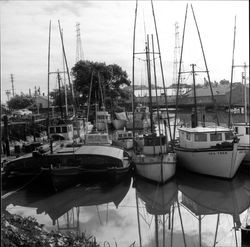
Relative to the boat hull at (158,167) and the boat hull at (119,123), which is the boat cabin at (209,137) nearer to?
the boat hull at (158,167)

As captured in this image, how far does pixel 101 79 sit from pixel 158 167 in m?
45.6

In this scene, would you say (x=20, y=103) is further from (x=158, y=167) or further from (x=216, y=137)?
(x=158, y=167)

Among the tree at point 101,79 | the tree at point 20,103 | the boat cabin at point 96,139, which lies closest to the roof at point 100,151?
the boat cabin at point 96,139

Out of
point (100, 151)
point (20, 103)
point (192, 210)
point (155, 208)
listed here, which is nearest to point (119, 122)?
point (100, 151)

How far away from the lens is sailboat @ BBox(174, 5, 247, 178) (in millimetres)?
20375

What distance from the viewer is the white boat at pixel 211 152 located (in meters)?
20.4

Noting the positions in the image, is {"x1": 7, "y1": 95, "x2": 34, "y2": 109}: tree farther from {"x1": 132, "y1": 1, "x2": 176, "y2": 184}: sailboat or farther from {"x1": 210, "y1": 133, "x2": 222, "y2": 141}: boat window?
{"x1": 210, "y1": 133, "x2": 222, "y2": 141}: boat window

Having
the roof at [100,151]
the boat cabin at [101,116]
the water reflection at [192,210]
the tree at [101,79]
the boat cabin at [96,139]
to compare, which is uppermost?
the tree at [101,79]

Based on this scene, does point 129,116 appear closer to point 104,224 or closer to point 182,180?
point 182,180

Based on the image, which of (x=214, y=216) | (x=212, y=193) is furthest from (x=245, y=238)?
(x=212, y=193)

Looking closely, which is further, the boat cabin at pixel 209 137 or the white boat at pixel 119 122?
the white boat at pixel 119 122

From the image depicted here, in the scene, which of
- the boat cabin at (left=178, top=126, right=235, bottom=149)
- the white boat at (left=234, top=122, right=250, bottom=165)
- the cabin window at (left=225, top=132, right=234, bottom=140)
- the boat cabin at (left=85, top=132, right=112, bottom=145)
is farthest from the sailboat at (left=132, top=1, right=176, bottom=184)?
the white boat at (left=234, top=122, right=250, bottom=165)

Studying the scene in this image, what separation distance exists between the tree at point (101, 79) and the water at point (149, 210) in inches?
1722

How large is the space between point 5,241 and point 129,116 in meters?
49.6
